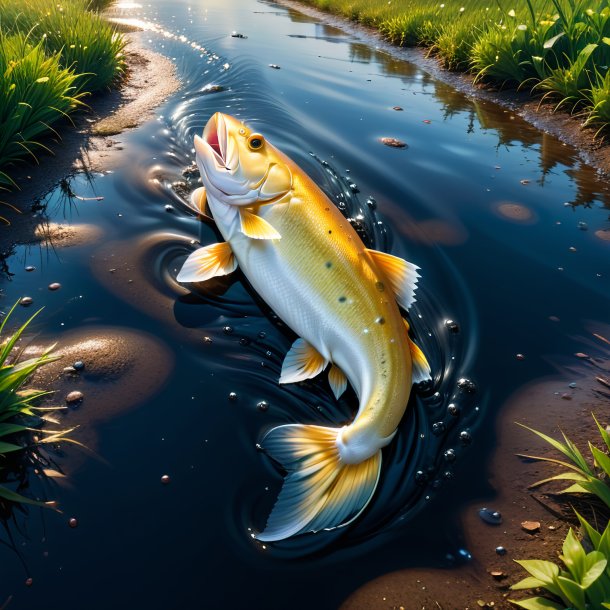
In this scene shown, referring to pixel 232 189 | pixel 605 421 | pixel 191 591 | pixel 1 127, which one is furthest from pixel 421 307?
pixel 1 127

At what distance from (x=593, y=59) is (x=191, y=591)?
7718 millimetres

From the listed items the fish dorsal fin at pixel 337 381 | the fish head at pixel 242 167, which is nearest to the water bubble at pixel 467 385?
the fish dorsal fin at pixel 337 381

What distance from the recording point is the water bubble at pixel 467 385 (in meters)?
3.09

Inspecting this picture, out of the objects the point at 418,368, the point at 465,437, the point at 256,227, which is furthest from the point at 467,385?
the point at 256,227

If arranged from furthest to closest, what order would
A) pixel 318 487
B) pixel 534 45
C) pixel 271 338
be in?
pixel 534 45 < pixel 271 338 < pixel 318 487

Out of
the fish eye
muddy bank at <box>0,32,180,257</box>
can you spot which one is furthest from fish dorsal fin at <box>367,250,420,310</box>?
muddy bank at <box>0,32,180,257</box>

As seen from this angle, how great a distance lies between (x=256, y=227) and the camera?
2.99m

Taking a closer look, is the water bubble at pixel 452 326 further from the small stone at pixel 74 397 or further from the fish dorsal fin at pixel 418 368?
the small stone at pixel 74 397

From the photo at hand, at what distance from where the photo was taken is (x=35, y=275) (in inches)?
143

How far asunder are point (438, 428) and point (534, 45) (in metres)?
7.07

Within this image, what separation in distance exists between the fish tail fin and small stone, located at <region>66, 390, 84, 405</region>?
1.20 metres

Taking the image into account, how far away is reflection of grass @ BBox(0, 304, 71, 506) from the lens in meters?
2.36

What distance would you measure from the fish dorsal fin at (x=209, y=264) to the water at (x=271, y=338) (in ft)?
0.73

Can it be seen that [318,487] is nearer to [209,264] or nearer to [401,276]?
[401,276]
